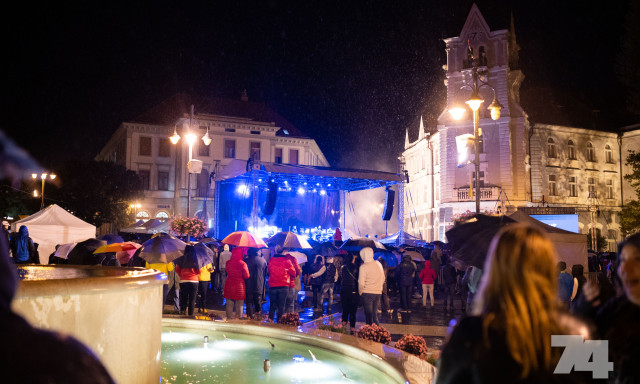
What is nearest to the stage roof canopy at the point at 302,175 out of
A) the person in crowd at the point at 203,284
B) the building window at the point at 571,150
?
the person in crowd at the point at 203,284

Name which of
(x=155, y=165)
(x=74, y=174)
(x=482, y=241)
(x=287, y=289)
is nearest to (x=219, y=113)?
(x=155, y=165)

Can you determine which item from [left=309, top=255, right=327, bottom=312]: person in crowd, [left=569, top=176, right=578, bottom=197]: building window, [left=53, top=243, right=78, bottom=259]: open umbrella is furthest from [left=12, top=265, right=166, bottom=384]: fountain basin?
[left=569, top=176, right=578, bottom=197]: building window

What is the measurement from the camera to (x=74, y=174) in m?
48.8

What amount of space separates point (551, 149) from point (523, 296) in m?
48.3

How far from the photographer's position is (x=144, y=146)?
5312 cm

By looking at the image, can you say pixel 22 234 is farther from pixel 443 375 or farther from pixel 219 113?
pixel 219 113

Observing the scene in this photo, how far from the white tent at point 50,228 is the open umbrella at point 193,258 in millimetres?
12594

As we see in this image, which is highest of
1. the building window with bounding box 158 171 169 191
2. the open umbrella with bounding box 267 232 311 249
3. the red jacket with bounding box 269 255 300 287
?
the building window with bounding box 158 171 169 191

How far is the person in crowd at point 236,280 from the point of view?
11211 millimetres

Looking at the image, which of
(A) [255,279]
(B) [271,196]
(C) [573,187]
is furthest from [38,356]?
(C) [573,187]

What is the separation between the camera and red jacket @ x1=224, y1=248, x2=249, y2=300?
1120 cm

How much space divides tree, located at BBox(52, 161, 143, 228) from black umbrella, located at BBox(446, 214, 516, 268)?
4635cm

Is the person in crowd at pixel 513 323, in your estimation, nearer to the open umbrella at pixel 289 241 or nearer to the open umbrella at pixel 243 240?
the open umbrella at pixel 243 240

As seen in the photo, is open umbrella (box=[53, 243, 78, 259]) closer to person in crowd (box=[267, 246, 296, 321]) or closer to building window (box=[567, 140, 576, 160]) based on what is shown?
person in crowd (box=[267, 246, 296, 321])
